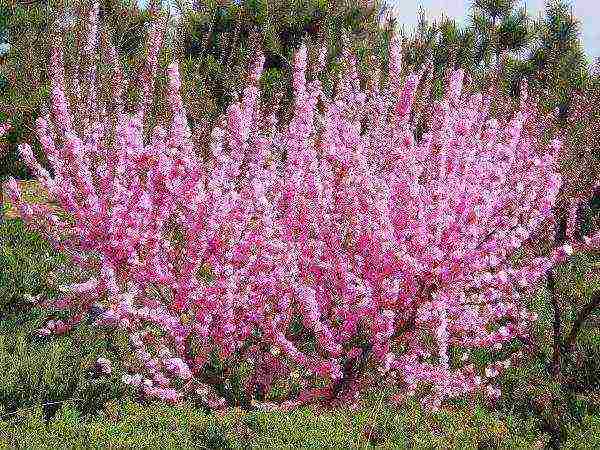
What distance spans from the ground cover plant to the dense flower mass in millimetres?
12

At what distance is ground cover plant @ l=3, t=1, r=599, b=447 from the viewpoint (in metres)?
3.89

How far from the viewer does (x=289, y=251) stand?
407 centimetres

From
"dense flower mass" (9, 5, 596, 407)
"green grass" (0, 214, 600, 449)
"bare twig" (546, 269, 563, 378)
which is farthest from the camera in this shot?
"bare twig" (546, 269, 563, 378)

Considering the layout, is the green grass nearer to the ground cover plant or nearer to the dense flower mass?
the ground cover plant

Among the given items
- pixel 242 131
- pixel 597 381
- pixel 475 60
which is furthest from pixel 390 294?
pixel 475 60

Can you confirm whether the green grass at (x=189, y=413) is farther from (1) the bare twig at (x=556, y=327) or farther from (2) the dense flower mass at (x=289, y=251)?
(2) the dense flower mass at (x=289, y=251)

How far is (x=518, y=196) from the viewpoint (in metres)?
4.79

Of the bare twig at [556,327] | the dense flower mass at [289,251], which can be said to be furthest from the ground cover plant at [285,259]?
the bare twig at [556,327]

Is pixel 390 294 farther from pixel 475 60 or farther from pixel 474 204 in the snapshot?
pixel 475 60

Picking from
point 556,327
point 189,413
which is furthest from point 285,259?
point 556,327

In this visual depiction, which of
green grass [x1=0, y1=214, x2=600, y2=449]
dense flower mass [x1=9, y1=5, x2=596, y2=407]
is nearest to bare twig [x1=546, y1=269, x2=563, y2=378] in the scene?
green grass [x1=0, y1=214, x2=600, y2=449]

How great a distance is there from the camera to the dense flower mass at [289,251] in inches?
153

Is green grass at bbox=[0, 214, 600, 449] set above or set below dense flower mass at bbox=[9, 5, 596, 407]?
below

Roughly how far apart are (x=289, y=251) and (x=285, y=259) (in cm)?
5
